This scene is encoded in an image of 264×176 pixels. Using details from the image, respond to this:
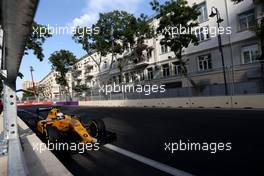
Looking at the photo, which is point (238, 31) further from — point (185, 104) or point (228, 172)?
point (228, 172)

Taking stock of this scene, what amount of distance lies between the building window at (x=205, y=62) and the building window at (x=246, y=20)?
195 inches

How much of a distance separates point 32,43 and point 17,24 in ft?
67.3

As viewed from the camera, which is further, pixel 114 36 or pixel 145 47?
pixel 145 47

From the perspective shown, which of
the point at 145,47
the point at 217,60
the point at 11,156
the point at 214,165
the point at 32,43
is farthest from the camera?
the point at 145,47

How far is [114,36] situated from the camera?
35.0m

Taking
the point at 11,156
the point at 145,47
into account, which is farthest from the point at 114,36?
the point at 11,156

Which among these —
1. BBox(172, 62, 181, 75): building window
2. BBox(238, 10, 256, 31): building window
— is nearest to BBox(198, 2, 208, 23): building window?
BBox(238, 10, 256, 31): building window

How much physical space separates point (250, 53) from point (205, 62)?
5775 millimetres

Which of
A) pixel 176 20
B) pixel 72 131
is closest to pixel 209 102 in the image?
pixel 176 20

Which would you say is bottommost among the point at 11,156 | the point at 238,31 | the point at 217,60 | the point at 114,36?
the point at 11,156

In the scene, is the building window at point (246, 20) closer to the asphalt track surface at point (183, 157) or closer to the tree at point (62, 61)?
the asphalt track surface at point (183, 157)

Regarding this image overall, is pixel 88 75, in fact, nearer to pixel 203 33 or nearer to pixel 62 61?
pixel 62 61

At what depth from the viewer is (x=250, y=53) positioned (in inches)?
974

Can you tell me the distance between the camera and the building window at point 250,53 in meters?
24.1
